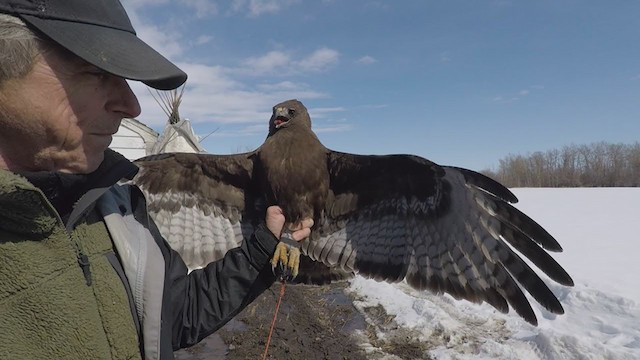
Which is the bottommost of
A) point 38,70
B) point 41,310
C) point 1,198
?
point 41,310

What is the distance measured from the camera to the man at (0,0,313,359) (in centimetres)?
130

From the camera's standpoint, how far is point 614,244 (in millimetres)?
14531

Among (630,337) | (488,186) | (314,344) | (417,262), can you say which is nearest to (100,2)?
(488,186)

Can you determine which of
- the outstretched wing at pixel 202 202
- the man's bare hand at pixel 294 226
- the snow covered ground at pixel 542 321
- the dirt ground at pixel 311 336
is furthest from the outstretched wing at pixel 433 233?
the snow covered ground at pixel 542 321

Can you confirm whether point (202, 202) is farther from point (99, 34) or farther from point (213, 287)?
point (99, 34)

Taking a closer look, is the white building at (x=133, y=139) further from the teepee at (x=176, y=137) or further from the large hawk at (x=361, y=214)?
the large hawk at (x=361, y=214)

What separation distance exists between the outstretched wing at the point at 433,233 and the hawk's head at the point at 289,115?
601 millimetres

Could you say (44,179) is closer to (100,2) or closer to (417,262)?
(100,2)

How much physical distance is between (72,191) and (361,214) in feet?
10.4

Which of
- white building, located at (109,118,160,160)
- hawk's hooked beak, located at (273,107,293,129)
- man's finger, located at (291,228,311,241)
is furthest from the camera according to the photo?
white building, located at (109,118,160,160)

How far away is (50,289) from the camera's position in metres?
1.39

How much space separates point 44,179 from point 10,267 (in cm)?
35

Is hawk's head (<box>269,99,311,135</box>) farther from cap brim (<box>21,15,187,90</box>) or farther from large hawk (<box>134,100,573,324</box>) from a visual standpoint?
cap brim (<box>21,15,187,90</box>)

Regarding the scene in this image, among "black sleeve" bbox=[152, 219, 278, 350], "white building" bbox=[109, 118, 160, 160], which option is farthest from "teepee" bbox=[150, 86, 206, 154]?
"black sleeve" bbox=[152, 219, 278, 350]
